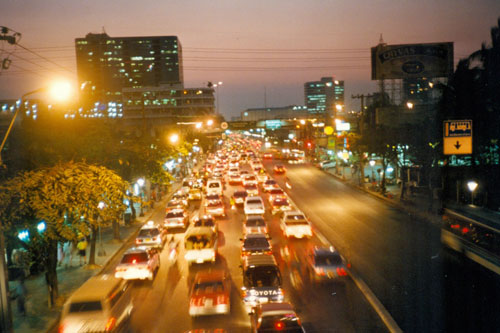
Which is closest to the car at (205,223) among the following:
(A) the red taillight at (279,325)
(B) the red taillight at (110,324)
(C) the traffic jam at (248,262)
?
(C) the traffic jam at (248,262)

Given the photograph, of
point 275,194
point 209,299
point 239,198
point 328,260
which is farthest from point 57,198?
point 239,198

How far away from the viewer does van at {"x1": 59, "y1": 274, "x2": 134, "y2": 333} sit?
11766mm

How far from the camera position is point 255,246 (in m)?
20.2

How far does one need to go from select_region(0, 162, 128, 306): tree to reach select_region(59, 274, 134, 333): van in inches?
119

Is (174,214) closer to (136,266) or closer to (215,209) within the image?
(215,209)

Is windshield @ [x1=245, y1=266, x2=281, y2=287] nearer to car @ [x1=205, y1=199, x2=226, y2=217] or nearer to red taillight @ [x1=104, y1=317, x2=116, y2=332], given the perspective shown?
red taillight @ [x1=104, y1=317, x2=116, y2=332]

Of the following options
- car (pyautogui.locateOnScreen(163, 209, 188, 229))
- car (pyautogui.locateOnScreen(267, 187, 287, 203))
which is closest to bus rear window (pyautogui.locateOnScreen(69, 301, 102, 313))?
car (pyautogui.locateOnScreen(163, 209, 188, 229))

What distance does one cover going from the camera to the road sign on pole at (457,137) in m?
25.7

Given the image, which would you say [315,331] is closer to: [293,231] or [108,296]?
[108,296]

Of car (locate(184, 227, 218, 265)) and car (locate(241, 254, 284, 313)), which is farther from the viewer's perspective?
car (locate(184, 227, 218, 265))

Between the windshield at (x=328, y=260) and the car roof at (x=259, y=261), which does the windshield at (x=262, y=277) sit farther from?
the windshield at (x=328, y=260)

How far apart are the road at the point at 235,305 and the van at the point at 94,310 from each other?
132 centimetres

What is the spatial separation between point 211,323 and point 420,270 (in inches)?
382

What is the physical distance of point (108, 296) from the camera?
1241 centimetres
